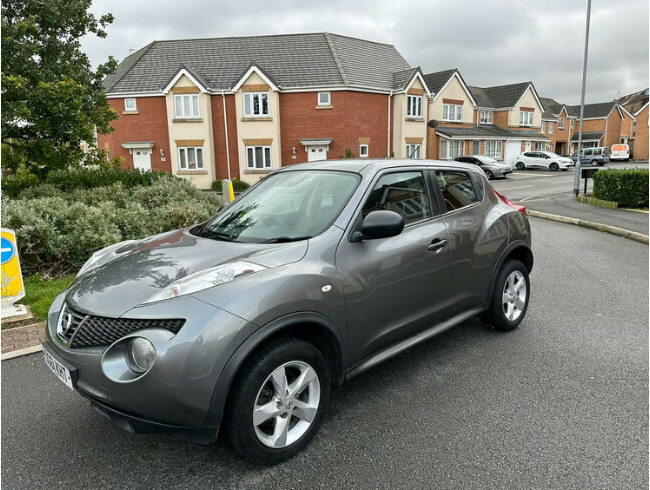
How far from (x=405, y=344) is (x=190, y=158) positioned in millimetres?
29317

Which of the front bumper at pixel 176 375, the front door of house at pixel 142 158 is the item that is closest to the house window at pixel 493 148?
the front door of house at pixel 142 158

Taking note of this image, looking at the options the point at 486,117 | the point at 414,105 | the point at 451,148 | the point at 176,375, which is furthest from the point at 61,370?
the point at 486,117

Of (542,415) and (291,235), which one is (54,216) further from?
(542,415)

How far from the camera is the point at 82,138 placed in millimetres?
13500

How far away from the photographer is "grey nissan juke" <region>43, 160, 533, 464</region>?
7.38 feet

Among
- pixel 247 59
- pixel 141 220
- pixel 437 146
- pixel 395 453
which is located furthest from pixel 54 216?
pixel 437 146

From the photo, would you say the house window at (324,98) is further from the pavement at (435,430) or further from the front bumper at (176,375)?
the front bumper at (176,375)

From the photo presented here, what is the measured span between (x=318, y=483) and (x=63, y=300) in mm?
1932

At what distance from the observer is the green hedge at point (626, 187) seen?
1311cm

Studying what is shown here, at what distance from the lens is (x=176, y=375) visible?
218 centimetres

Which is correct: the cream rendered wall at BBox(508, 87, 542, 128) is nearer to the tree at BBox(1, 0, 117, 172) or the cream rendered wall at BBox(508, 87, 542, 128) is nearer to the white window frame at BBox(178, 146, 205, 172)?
the white window frame at BBox(178, 146, 205, 172)

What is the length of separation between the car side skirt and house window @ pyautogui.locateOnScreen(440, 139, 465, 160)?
34.6 m

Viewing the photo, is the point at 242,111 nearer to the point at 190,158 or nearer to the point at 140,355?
the point at 190,158

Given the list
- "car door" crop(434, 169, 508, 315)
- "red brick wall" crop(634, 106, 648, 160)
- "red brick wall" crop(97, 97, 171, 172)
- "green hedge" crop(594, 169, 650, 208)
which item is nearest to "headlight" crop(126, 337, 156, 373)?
"car door" crop(434, 169, 508, 315)
